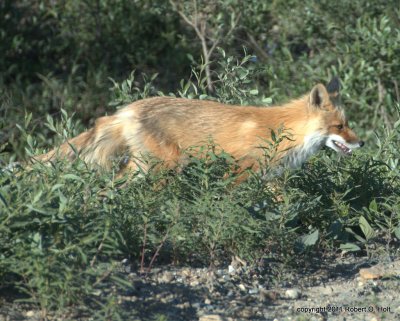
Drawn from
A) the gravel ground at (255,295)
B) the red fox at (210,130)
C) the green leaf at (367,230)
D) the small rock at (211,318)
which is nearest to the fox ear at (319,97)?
the red fox at (210,130)

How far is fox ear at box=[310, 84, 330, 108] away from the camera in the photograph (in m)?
7.67

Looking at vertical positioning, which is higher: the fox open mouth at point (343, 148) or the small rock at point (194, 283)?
the small rock at point (194, 283)

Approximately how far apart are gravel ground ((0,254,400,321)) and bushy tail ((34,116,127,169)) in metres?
2.13

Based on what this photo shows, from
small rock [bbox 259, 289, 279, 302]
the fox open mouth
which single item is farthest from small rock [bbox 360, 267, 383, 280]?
the fox open mouth

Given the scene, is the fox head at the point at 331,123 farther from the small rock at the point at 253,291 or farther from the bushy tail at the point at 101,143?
the small rock at the point at 253,291

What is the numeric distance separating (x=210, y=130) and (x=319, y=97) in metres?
1.02

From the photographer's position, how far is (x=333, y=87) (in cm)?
789

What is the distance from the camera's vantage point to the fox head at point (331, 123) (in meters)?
7.64

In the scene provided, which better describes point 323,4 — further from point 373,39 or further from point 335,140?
point 335,140

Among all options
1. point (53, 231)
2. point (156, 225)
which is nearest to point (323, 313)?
point (156, 225)

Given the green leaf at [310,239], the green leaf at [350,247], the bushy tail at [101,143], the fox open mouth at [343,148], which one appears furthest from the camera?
the fox open mouth at [343,148]

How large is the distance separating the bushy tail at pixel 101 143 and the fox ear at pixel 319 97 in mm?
1678

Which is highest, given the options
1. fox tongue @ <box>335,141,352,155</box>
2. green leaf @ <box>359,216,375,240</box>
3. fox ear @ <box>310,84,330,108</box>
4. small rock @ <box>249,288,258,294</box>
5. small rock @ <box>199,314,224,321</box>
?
fox ear @ <box>310,84,330,108</box>

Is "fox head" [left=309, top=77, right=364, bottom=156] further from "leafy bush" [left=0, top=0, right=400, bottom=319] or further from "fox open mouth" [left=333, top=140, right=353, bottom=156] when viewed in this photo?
"leafy bush" [left=0, top=0, right=400, bottom=319]
